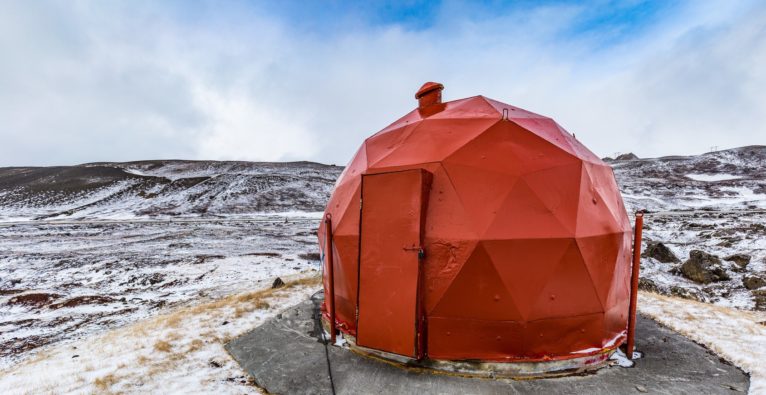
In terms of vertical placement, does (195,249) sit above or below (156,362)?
below

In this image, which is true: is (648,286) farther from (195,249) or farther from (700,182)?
(700,182)

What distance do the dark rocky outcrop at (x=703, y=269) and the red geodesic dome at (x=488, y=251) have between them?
9.29 m

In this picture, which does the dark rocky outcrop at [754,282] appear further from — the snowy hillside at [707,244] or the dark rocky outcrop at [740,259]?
the dark rocky outcrop at [740,259]

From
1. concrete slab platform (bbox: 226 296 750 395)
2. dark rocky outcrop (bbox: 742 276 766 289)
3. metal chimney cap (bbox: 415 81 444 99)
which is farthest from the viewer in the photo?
dark rocky outcrop (bbox: 742 276 766 289)

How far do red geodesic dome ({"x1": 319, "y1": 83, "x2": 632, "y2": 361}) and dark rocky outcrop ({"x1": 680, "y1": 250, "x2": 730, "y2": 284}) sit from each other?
9292 millimetres

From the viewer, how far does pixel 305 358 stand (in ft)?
18.6

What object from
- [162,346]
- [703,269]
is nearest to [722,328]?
[703,269]

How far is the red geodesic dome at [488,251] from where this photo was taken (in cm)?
483

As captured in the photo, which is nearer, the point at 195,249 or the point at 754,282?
the point at 754,282

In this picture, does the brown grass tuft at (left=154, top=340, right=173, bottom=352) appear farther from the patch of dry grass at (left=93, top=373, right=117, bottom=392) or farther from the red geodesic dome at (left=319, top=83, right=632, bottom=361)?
the red geodesic dome at (left=319, top=83, right=632, bottom=361)

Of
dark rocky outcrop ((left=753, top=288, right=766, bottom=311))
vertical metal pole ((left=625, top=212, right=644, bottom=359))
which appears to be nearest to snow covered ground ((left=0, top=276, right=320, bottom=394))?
vertical metal pole ((left=625, top=212, right=644, bottom=359))

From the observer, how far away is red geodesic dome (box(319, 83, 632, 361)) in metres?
4.83

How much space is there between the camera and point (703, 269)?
40.9 feet

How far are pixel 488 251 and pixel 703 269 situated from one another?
12.3m
